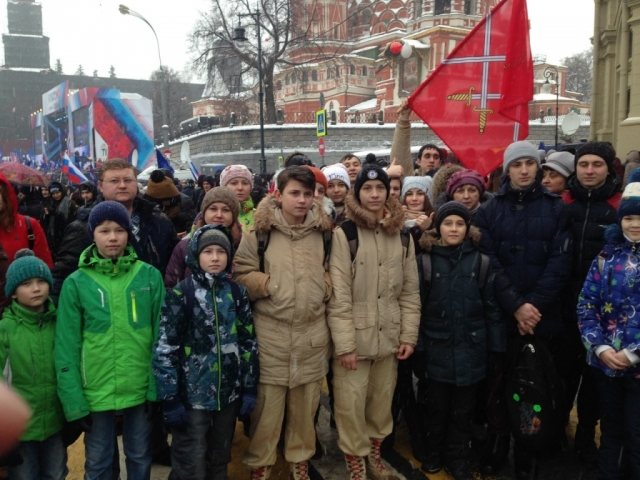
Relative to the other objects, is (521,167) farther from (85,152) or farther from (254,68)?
(85,152)

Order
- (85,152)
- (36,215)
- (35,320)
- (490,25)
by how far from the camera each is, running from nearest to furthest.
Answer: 1. (35,320)
2. (490,25)
3. (36,215)
4. (85,152)

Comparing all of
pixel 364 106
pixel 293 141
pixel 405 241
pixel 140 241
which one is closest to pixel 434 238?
pixel 405 241

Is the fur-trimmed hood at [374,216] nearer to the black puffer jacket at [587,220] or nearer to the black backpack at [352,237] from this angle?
the black backpack at [352,237]

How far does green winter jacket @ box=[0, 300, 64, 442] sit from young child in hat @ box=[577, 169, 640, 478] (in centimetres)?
311

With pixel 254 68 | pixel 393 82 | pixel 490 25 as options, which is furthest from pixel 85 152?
pixel 490 25

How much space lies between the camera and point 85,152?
154 ft

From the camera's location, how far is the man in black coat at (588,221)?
3477 mm

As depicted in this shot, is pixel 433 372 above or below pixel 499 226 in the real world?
below

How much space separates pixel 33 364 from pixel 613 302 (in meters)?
3.31

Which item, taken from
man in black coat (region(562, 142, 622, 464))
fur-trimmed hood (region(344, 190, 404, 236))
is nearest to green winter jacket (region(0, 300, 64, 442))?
fur-trimmed hood (region(344, 190, 404, 236))

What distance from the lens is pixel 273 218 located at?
10.5ft

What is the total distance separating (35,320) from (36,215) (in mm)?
5794

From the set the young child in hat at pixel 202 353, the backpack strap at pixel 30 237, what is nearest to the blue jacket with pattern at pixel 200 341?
the young child in hat at pixel 202 353

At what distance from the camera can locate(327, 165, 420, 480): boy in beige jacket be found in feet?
10.6
